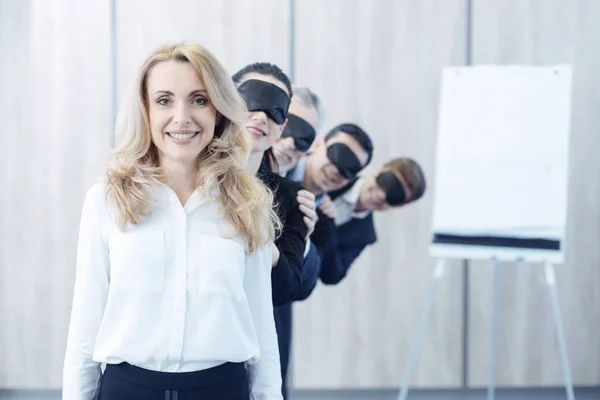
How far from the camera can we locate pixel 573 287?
→ 3.57 metres

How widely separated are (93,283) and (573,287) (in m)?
3.08

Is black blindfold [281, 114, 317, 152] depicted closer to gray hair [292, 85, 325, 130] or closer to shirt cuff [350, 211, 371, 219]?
gray hair [292, 85, 325, 130]

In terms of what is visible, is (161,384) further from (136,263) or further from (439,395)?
(439,395)

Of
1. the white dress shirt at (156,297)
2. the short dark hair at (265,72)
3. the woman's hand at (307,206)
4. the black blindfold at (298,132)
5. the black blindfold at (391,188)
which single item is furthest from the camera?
the black blindfold at (391,188)

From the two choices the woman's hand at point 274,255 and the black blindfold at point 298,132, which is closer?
the woman's hand at point 274,255

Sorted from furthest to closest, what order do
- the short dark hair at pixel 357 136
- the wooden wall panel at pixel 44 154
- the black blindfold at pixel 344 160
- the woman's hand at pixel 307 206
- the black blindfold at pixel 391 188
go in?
1. the wooden wall panel at pixel 44 154
2. the black blindfold at pixel 391 188
3. the short dark hair at pixel 357 136
4. the black blindfold at pixel 344 160
5. the woman's hand at pixel 307 206

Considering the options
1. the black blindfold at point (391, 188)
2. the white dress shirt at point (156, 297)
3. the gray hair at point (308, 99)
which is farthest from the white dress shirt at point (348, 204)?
the white dress shirt at point (156, 297)

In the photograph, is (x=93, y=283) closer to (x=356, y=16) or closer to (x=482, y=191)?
(x=482, y=191)

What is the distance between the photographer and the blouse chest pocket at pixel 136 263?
1254 mm

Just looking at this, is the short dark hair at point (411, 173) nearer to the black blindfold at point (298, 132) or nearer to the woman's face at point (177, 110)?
the black blindfold at point (298, 132)

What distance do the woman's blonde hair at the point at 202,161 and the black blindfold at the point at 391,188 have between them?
1618mm

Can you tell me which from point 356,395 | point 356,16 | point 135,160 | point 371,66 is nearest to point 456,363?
point 356,395

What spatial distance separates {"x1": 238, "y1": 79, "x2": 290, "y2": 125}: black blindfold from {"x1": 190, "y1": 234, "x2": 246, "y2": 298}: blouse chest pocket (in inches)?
20.7

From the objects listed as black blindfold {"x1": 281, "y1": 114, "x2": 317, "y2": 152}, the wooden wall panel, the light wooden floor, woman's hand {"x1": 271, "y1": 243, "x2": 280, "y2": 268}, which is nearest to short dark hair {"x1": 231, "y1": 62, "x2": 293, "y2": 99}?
black blindfold {"x1": 281, "y1": 114, "x2": 317, "y2": 152}
